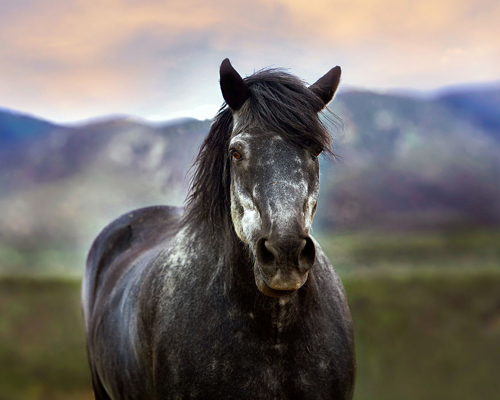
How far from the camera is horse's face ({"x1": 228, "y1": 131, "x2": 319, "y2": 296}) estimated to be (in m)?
2.27

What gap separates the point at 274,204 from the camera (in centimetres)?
238

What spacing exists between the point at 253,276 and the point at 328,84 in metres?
1.34

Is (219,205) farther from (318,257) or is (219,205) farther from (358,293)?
(358,293)

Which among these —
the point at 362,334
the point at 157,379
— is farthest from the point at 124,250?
the point at 362,334

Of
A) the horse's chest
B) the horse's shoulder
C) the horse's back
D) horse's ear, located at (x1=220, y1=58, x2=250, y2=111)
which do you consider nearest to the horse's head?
horse's ear, located at (x1=220, y1=58, x2=250, y2=111)

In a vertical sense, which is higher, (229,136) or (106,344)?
(229,136)

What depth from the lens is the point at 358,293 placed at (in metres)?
11.9

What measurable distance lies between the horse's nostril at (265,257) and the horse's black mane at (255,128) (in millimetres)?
638

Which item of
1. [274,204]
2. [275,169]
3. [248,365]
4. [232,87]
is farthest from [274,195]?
[248,365]

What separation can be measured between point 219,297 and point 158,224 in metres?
2.48

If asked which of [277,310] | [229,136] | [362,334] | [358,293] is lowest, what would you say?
[362,334]

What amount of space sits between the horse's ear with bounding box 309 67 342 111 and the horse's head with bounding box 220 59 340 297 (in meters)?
0.02

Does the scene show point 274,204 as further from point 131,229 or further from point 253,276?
point 131,229

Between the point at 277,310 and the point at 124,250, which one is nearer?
the point at 277,310
